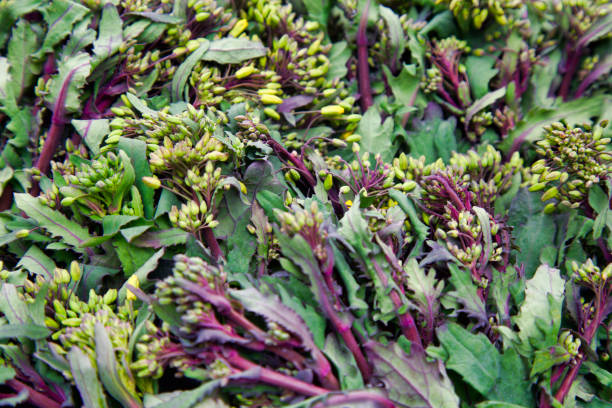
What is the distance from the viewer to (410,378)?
1104mm

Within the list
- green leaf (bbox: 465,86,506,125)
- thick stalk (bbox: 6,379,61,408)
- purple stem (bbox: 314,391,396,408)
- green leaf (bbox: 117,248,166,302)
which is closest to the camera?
purple stem (bbox: 314,391,396,408)

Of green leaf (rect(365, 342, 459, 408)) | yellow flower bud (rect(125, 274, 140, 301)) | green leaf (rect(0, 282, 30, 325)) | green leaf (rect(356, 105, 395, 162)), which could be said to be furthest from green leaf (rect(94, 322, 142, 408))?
green leaf (rect(356, 105, 395, 162))

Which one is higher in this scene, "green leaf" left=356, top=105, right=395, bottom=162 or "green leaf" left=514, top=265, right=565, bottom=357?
"green leaf" left=356, top=105, right=395, bottom=162

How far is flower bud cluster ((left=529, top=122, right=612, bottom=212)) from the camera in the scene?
1399 millimetres

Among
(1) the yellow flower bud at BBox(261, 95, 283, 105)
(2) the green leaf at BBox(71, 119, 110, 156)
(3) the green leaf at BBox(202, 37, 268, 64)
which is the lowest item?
(2) the green leaf at BBox(71, 119, 110, 156)

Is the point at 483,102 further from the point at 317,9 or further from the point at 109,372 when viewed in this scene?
the point at 109,372

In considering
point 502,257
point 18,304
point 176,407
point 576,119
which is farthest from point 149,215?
point 576,119

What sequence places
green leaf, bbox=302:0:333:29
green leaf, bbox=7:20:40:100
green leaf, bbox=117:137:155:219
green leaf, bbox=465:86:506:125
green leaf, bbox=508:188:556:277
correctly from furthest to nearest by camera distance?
1. green leaf, bbox=302:0:333:29
2. green leaf, bbox=465:86:506:125
3. green leaf, bbox=7:20:40:100
4. green leaf, bbox=508:188:556:277
5. green leaf, bbox=117:137:155:219

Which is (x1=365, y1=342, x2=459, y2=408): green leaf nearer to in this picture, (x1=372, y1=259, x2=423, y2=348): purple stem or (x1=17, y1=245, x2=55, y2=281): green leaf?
(x1=372, y1=259, x2=423, y2=348): purple stem

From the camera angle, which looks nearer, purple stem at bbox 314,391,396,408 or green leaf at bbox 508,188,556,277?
purple stem at bbox 314,391,396,408

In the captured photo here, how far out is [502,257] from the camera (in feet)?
4.51

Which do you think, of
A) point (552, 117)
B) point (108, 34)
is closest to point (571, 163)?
point (552, 117)

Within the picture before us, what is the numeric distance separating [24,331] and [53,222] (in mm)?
324

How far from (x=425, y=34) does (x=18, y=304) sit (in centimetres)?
160
